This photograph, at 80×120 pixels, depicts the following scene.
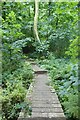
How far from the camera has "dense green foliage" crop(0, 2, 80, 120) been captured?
297 centimetres

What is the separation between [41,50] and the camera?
888 cm

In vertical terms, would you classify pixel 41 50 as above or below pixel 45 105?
below

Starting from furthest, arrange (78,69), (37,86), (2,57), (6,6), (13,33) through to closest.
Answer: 1. (6,6)
2. (13,33)
3. (2,57)
4. (37,86)
5. (78,69)

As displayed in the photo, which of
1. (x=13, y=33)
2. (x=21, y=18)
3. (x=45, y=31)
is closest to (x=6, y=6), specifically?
(x=21, y=18)

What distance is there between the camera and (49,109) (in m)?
3.04

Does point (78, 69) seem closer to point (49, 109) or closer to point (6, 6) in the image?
point (49, 109)

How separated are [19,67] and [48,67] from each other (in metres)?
1.04

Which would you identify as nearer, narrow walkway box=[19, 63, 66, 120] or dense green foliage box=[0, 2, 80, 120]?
narrow walkway box=[19, 63, 66, 120]

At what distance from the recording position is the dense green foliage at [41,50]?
2971 millimetres

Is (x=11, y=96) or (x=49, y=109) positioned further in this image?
(x=11, y=96)

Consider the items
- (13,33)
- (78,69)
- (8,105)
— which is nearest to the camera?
(78,69)

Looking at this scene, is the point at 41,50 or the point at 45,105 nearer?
the point at 45,105

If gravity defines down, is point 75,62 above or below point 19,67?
above

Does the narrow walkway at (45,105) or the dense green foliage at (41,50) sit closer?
the narrow walkway at (45,105)
